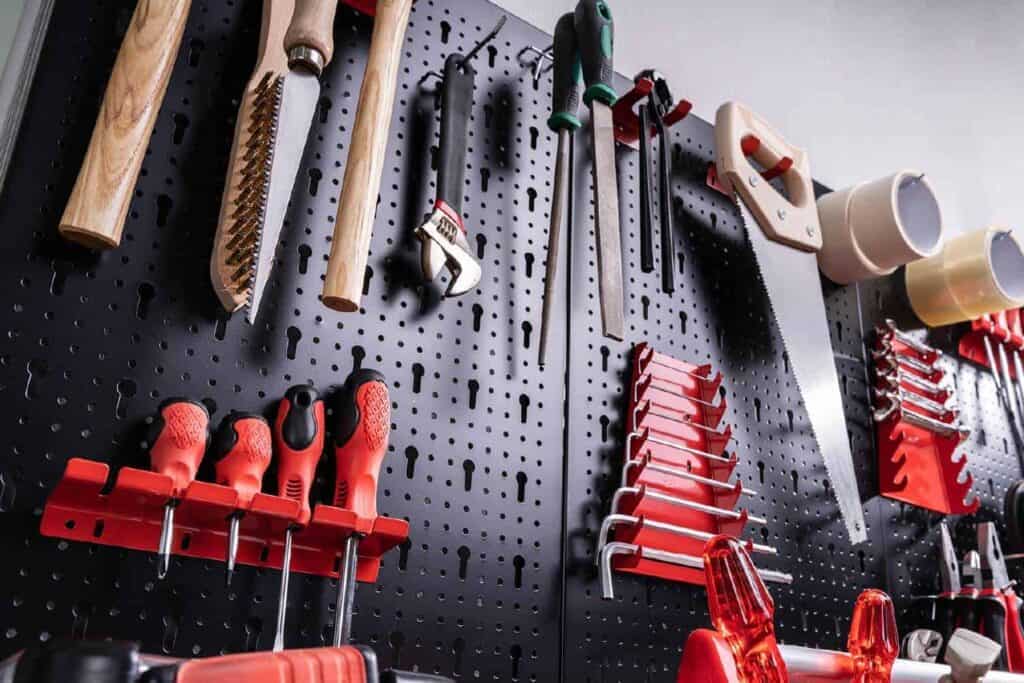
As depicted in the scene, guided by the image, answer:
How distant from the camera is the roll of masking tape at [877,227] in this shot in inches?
68.0

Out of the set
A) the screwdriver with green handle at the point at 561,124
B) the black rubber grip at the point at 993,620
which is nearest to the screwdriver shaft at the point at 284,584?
the screwdriver with green handle at the point at 561,124

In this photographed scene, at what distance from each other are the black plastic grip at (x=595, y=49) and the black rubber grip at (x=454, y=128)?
175 mm

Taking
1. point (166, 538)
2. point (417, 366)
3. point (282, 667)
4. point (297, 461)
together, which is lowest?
point (282, 667)

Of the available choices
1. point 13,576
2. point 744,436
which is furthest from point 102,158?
point 744,436

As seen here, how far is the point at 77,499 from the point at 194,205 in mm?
389

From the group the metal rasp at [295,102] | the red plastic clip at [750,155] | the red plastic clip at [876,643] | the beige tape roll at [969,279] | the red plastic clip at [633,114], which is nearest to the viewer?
the red plastic clip at [876,643]

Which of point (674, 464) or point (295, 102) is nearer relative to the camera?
point (295, 102)

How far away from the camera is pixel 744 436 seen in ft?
5.21

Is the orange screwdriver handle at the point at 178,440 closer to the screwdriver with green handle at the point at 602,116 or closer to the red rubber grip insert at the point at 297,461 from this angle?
the red rubber grip insert at the point at 297,461

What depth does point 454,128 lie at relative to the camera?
1297mm

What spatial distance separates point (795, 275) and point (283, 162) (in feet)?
3.14

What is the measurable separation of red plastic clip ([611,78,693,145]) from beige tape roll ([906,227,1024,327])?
71 cm

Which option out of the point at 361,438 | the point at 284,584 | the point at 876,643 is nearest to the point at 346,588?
the point at 284,584

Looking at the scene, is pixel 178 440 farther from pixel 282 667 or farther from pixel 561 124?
pixel 561 124
